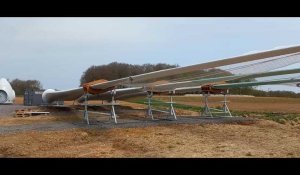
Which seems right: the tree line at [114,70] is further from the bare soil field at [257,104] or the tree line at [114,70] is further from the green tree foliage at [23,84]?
the green tree foliage at [23,84]

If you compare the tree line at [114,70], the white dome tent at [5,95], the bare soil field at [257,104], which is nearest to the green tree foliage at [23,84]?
the tree line at [114,70]

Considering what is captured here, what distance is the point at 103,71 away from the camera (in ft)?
169

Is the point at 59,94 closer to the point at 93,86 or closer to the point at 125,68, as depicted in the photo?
the point at 93,86

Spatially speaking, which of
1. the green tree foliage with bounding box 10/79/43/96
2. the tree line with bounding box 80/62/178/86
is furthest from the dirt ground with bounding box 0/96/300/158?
the green tree foliage with bounding box 10/79/43/96

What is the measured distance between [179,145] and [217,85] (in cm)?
939

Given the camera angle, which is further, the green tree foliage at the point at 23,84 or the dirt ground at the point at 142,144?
the green tree foliage at the point at 23,84

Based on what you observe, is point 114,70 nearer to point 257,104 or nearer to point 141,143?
point 257,104

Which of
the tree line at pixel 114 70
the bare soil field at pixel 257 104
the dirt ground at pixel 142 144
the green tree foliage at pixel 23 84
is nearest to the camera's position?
the dirt ground at pixel 142 144

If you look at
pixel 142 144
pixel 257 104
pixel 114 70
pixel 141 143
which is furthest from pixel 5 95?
pixel 142 144

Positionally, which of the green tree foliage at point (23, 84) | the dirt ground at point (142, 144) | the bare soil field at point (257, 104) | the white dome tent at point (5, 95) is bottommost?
the dirt ground at point (142, 144)

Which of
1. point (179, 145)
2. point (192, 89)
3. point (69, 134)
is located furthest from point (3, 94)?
point (179, 145)

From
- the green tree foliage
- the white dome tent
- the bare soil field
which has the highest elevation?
the green tree foliage

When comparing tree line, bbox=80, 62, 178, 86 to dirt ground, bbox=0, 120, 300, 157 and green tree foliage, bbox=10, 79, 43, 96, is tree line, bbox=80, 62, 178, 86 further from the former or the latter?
dirt ground, bbox=0, 120, 300, 157

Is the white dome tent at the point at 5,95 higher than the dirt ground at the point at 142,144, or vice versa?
the white dome tent at the point at 5,95
